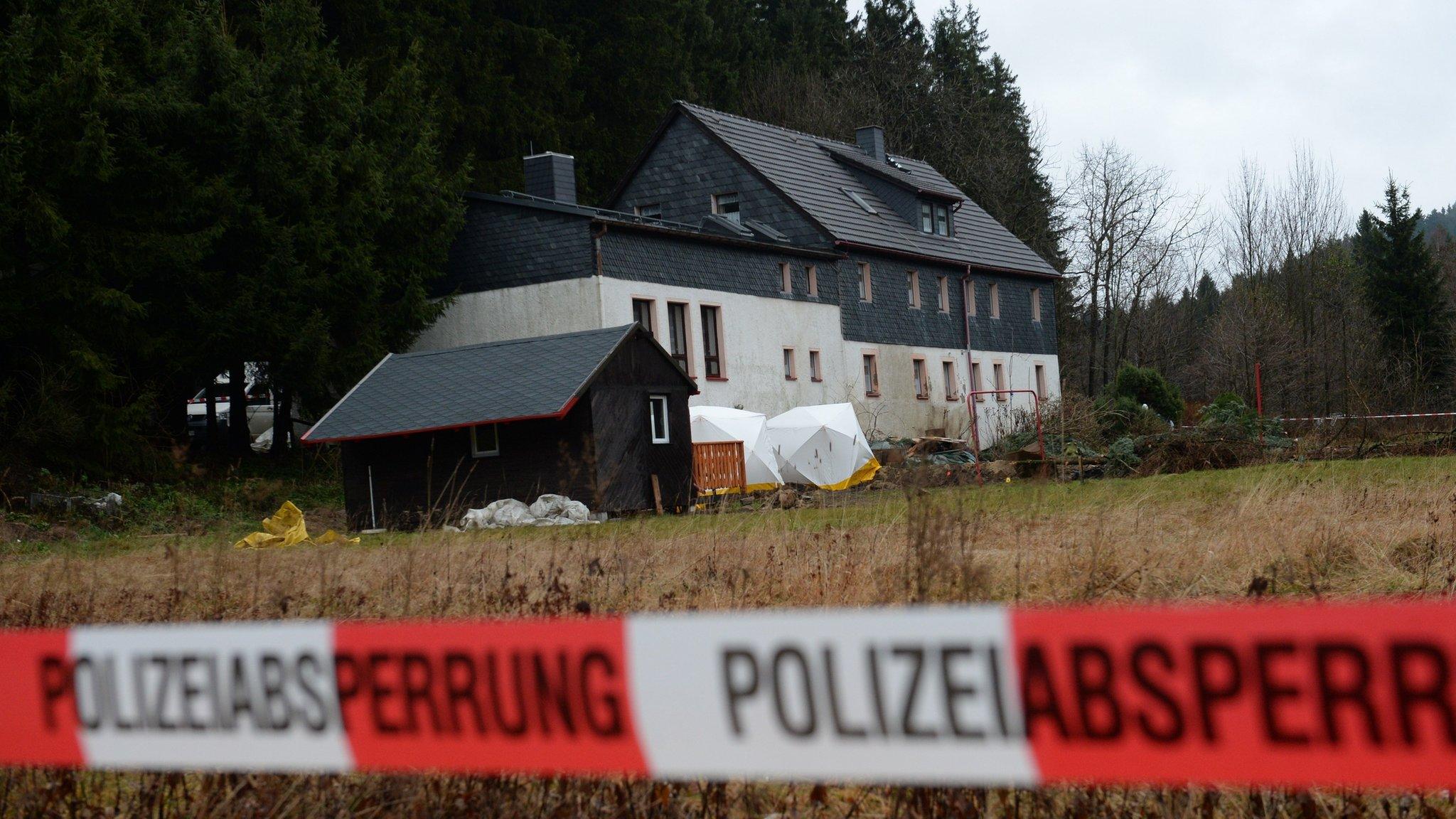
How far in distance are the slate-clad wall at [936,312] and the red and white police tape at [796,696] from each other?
41362mm

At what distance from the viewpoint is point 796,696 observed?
8.71 ft

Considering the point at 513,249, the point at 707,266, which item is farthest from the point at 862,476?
the point at 513,249

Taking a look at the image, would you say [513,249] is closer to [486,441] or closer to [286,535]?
[486,441]

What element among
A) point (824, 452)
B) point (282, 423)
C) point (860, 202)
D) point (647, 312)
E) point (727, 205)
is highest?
point (860, 202)

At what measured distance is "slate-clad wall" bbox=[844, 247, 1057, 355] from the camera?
4525 cm

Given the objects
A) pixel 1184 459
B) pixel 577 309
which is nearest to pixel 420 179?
pixel 577 309

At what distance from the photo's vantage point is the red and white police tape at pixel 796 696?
2.30 meters

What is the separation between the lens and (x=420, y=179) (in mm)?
35719

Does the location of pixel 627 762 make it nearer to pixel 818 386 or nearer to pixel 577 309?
pixel 577 309

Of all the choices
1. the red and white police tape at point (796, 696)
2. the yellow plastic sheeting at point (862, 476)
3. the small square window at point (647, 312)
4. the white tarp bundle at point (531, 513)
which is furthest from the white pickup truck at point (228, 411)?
the red and white police tape at point (796, 696)

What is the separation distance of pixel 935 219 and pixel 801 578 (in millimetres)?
44307

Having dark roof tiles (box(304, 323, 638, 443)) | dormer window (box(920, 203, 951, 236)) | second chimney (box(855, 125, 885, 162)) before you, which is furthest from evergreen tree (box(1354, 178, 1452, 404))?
dark roof tiles (box(304, 323, 638, 443))

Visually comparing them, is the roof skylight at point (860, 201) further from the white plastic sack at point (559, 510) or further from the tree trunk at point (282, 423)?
the white plastic sack at point (559, 510)

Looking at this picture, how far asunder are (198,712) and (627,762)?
99cm
